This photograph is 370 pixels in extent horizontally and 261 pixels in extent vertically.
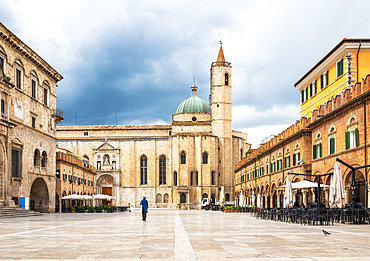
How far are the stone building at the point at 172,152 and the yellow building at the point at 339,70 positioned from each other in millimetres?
44102

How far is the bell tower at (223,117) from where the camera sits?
7925cm

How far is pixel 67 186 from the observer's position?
50.1 metres

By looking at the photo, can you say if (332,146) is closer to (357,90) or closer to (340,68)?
(357,90)

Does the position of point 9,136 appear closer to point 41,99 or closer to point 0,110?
point 0,110

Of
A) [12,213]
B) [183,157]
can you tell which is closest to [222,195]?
[183,157]

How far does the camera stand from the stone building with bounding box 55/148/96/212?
153 feet

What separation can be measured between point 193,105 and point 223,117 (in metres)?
8.11

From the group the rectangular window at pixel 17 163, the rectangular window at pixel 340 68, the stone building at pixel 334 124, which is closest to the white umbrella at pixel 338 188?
the stone building at pixel 334 124

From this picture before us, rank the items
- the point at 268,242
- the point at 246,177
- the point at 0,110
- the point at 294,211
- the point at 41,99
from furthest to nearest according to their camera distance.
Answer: the point at 246,177 → the point at 41,99 → the point at 0,110 → the point at 294,211 → the point at 268,242

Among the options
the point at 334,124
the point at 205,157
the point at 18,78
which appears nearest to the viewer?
the point at 334,124

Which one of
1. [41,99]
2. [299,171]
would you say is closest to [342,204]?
Result: [299,171]

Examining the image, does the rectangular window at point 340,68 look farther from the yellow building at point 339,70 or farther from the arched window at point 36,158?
the arched window at point 36,158

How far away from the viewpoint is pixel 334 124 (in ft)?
87.6

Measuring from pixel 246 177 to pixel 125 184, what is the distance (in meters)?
29.2
